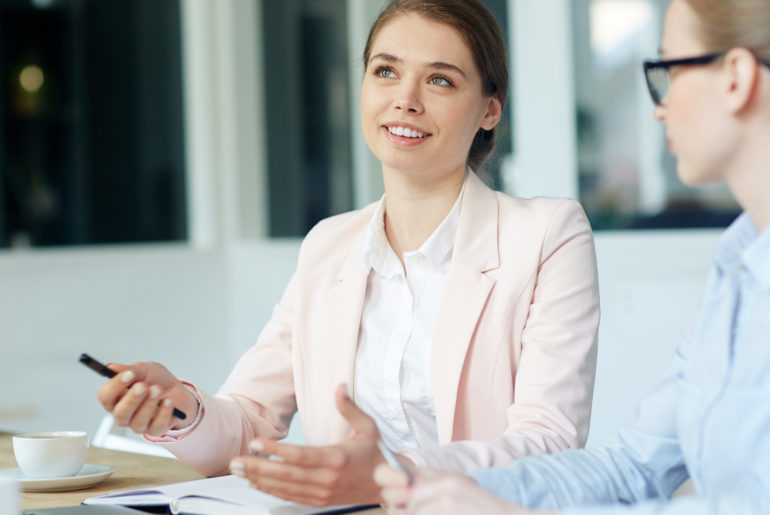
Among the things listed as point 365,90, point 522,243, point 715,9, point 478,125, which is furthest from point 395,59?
point 715,9

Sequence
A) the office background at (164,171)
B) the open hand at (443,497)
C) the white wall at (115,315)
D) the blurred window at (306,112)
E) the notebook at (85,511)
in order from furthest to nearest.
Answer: the blurred window at (306,112) < the office background at (164,171) < the white wall at (115,315) < the notebook at (85,511) < the open hand at (443,497)

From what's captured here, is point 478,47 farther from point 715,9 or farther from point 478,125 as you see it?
point 715,9

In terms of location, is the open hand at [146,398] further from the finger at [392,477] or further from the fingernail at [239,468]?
the finger at [392,477]

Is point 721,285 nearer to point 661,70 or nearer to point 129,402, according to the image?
point 661,70

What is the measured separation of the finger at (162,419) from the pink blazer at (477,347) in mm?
55

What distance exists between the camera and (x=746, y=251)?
1086 millimetres

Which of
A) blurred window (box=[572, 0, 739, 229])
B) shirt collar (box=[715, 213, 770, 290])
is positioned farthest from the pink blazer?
blurred window (box=[572, 0, 739, 229])

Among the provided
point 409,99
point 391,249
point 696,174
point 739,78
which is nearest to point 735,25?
point 739,78

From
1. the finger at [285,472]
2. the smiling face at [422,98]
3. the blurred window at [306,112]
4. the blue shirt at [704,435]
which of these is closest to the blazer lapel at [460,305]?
the smiling face at [422,98]

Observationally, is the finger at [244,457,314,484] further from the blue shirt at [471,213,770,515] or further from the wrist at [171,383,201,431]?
the wrist at [171,383,201,431]

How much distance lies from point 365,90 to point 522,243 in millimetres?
436

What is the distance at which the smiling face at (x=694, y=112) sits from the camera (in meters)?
1.07

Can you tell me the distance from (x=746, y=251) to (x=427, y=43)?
0.90m

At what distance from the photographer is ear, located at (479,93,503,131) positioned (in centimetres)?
196
